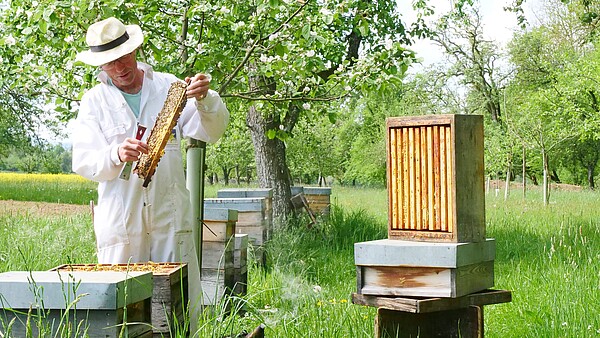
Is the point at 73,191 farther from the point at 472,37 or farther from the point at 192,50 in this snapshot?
the point at 472,37

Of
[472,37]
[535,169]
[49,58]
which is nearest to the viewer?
[49,58]

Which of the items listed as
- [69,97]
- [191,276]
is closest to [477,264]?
[191,276]

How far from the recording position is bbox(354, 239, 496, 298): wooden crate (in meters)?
3.44

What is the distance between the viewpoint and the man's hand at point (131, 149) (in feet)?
11.3

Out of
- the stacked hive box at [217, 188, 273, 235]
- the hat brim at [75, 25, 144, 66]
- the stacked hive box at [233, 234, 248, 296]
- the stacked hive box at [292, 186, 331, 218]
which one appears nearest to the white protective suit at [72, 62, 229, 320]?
the hat brim at [75, 25, 144, 66]

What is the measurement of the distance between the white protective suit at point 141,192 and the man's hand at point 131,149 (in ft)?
1.18

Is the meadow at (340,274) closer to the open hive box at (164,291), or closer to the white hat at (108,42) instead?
the open hive box at (164,291)

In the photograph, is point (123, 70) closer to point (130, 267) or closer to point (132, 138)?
point (132, 138)

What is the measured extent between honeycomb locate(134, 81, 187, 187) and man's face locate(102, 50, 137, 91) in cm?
29

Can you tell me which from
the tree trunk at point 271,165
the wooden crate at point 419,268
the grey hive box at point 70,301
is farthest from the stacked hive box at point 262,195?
the grey hive box at point 70,301

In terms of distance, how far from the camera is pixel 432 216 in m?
3.60

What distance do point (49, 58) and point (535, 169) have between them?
3446cm

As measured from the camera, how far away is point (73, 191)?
20656mm

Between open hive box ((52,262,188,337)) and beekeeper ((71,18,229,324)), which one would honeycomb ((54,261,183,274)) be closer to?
open hive box ((52,262,188,337))
